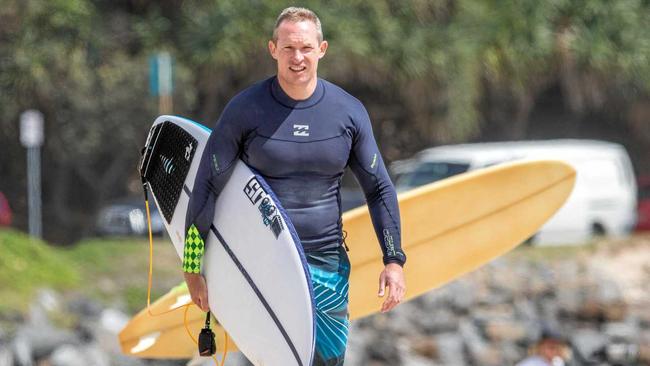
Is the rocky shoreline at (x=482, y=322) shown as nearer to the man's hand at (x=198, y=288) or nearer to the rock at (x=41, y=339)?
the rock at (x=41, y=339)

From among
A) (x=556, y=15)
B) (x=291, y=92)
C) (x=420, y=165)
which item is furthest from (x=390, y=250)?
(x=556, y=15)

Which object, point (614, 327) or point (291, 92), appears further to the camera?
point (614, 327)

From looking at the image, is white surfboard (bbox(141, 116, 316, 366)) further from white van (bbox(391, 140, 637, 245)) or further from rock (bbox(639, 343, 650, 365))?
white van (bbox(391, 140, 637, 245))

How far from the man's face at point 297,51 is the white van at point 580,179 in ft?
40.9

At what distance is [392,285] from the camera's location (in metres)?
4.22

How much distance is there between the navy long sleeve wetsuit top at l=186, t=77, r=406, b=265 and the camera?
4.11 m

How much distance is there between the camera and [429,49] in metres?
24.0

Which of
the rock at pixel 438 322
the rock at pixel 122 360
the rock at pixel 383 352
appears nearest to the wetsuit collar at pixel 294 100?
the rock at pixel 122 360

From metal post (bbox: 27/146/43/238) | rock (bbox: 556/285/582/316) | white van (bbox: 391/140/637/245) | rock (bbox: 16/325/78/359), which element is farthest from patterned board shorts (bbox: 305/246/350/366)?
metal post (bbox: 27/146/43/238)

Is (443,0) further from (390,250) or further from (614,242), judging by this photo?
(390,250)

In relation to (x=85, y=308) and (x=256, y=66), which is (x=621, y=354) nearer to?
(x=85, y=308)

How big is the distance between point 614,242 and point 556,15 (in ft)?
33.3

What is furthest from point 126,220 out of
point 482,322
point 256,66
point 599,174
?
point 482,322

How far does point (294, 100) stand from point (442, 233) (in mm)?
2401
